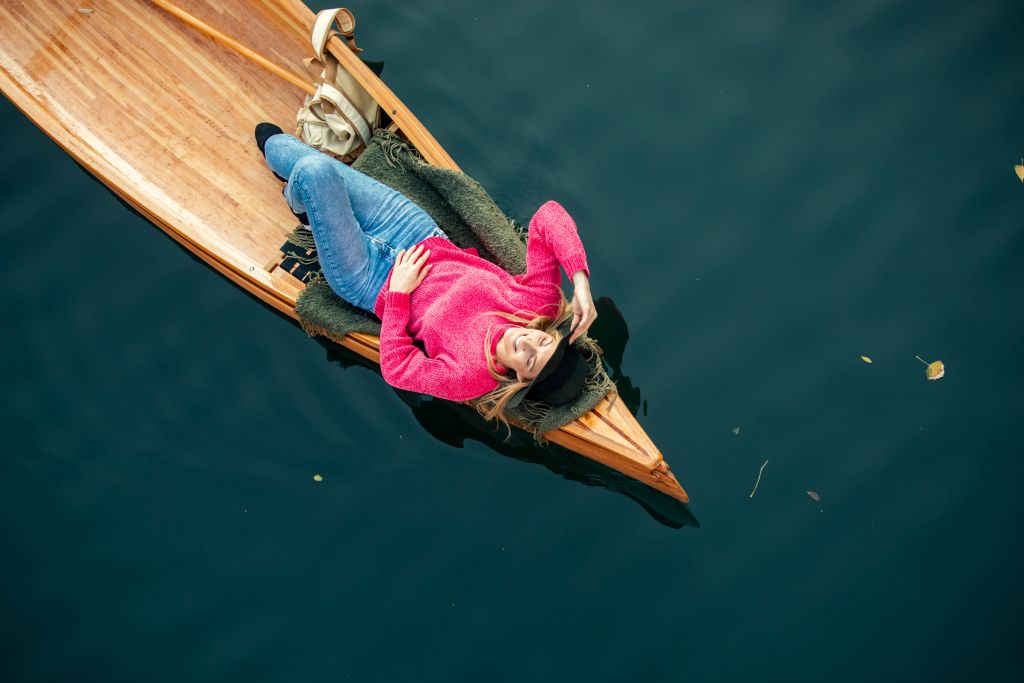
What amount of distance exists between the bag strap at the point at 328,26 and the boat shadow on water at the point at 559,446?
153 cm

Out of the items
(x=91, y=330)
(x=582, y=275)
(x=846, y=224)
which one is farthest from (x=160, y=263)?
(x=846, y=224)

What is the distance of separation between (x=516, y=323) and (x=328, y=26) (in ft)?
5.86

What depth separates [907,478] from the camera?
4242 mm

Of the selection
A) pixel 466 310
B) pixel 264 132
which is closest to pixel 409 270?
pixel 466 310

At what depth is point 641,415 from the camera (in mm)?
4305

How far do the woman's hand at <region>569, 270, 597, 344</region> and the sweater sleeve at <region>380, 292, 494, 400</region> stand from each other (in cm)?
48

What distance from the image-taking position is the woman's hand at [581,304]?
120 inches

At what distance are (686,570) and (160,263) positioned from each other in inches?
132

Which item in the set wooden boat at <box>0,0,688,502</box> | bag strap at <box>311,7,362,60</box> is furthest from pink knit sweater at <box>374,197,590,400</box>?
bag strap at <box>311,7,362,60</box>

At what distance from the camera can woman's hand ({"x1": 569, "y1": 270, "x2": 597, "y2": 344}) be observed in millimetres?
3061

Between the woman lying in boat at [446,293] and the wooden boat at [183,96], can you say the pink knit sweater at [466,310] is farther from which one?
the wooden boat at [183,96]

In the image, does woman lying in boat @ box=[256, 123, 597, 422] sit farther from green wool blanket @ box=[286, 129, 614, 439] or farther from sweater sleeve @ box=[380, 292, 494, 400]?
green wool blanket @ box=[286, 129, 614, 439]

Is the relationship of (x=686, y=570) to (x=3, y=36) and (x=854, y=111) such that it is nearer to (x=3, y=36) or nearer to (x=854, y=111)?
(x=854, y=111)

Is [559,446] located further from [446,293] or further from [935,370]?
[935,370]
